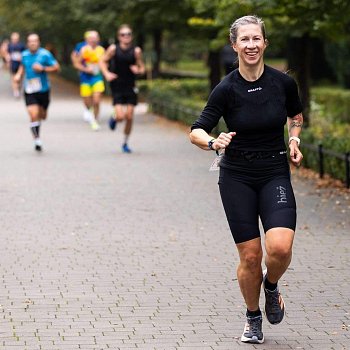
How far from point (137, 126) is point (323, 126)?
4.89 metres

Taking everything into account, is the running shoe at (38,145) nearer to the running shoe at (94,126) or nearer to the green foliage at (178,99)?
the green foliage at (178,99)

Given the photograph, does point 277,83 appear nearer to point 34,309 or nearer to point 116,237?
point 34,309

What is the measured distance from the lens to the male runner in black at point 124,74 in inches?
753

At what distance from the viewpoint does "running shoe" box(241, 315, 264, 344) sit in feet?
22.3

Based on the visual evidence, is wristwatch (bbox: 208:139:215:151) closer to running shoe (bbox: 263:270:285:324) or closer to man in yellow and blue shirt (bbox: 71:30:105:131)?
running shoe (bbox: 263:270:285:324)

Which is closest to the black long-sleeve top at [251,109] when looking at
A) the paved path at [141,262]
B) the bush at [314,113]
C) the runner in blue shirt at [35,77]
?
the paved path at [141,262]

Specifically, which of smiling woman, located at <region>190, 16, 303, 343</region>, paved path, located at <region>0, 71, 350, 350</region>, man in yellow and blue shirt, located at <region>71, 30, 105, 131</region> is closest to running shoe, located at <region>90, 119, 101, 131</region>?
man in yellow and blue shirt, located at <region>71, 30, 105, 131</region>

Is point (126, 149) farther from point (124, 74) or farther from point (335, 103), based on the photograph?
point (335, 103)

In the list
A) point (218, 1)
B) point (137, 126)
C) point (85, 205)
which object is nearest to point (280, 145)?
point (85, 205)

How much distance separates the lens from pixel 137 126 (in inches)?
993

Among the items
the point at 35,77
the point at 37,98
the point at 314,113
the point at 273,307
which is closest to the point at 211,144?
the point at 273,307

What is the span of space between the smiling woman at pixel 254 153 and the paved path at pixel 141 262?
547 millimetres

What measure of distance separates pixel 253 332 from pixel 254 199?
2.48 ft

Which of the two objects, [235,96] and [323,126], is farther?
[323,126]
